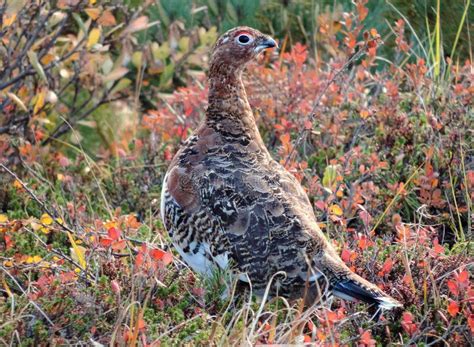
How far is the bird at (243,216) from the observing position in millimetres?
3928

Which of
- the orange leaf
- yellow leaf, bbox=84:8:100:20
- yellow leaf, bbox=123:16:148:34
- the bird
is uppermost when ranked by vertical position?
yellow leaf, bbox=84:8:100:20

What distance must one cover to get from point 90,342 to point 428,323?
1.34 meters

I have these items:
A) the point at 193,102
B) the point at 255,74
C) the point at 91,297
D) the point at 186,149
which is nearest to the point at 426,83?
the point at 255,74

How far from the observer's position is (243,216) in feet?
13.2

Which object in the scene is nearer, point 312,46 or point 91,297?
point 91,297

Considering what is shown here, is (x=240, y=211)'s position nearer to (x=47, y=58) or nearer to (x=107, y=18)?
(x=107, y=18)

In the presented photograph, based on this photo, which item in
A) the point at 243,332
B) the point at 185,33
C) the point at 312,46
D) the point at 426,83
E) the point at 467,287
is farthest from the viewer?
the point at 312,46

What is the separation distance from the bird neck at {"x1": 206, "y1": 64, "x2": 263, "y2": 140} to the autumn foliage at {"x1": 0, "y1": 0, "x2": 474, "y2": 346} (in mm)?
389

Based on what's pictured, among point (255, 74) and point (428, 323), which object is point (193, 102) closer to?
point (255, 74)

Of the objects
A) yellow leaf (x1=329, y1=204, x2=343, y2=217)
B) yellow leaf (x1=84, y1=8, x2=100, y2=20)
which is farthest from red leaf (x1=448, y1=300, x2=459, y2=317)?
yellow leaf (x1=84, y1=8, x2=100, y2=20)

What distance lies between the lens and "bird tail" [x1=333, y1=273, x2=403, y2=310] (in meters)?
3.76

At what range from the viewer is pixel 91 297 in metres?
3.79

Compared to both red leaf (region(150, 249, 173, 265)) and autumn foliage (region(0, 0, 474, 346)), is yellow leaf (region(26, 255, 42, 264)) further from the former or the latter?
red leaf (region(150, 249, 173, 265))

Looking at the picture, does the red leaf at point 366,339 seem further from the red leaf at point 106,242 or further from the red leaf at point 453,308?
the red leaf at point 106,242
